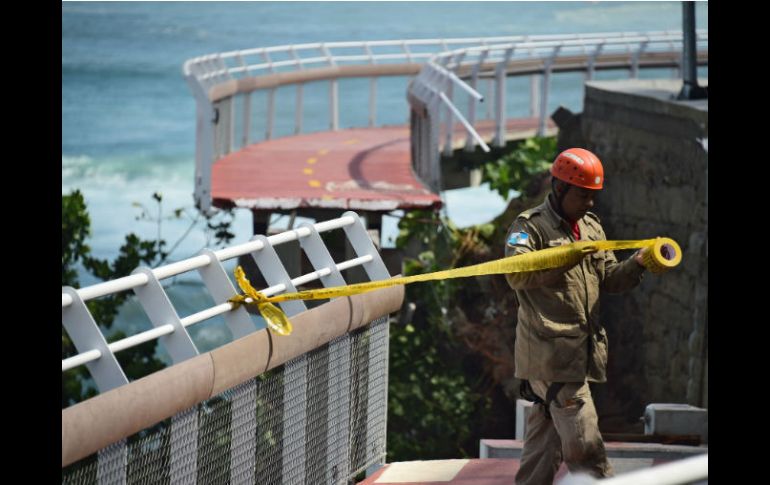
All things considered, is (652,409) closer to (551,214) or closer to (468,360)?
(551,214)

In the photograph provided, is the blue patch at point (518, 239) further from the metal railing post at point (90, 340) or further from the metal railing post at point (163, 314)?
the metal railing post at point (90, 340)

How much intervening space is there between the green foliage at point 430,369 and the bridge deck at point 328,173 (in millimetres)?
899

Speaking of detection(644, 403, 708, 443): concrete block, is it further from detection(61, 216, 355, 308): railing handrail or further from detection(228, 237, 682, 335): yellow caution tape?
detection(228, 237, 682, 335): yellow caution tape

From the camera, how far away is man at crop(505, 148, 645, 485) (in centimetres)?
685

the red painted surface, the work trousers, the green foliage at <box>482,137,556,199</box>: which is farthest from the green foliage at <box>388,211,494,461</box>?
the work trousers

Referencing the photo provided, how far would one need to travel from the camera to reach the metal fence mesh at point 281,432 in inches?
234

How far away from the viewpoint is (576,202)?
6.92 m

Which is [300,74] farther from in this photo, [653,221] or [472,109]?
[653,221]

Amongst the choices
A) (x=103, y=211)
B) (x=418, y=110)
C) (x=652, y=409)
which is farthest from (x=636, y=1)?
(x=652, y=409)

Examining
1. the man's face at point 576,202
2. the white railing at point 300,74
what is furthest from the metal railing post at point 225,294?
the white railing at point 300,74

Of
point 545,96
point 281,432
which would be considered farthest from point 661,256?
point 545,96

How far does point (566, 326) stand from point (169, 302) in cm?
181

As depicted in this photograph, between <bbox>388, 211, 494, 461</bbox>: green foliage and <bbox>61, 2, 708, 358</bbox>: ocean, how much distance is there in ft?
116

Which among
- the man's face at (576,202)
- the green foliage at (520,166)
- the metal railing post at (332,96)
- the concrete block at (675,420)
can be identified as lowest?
the concrete block at (675,420)
